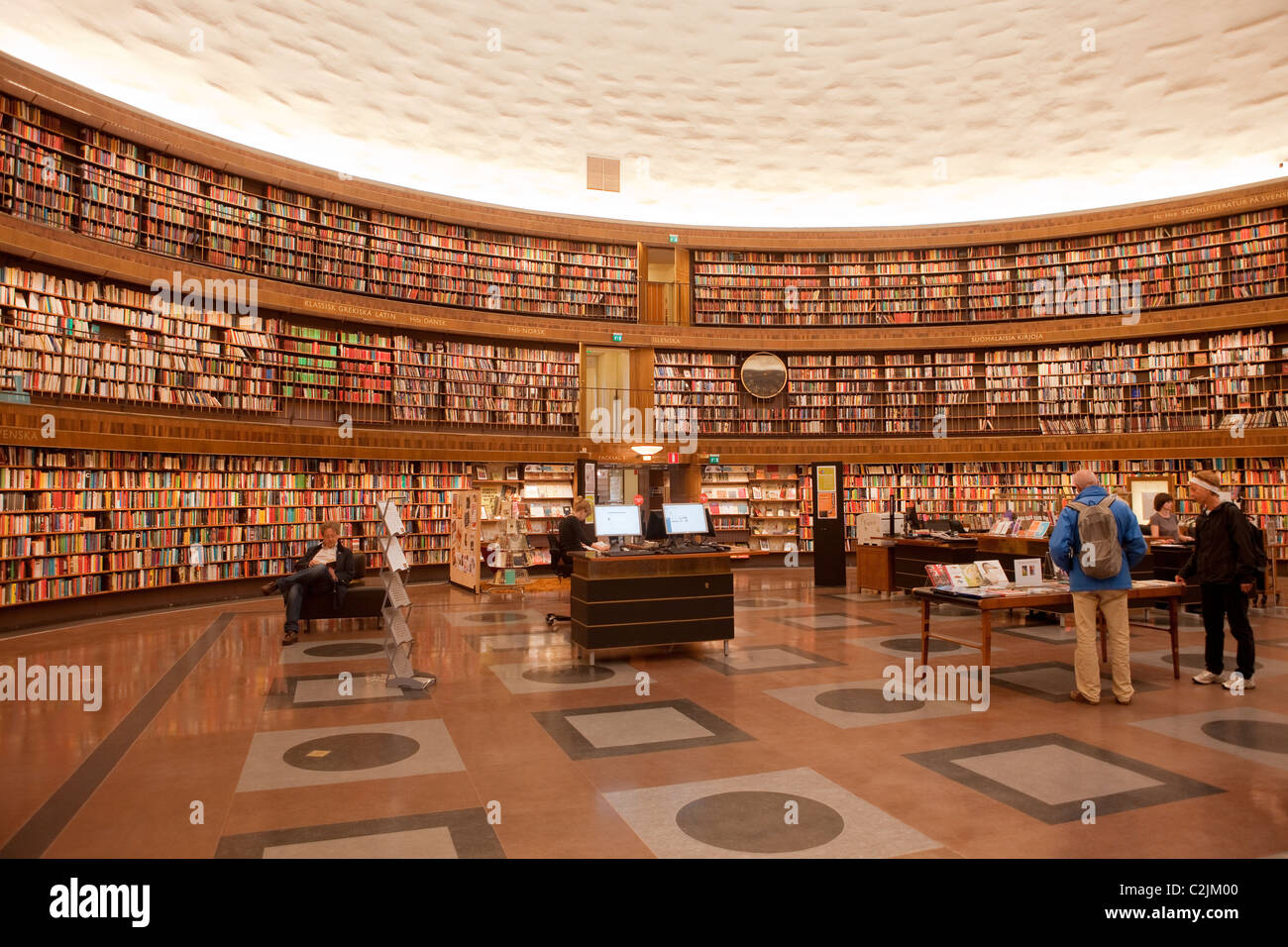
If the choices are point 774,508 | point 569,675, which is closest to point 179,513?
point 569,675

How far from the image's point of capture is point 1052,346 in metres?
14.9

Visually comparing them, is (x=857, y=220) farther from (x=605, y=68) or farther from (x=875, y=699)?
(x=875, y=699)

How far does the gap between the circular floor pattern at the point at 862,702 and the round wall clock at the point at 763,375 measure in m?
10.5

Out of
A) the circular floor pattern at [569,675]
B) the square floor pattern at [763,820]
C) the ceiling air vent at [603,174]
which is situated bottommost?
the circular floor pattern at [569,675]

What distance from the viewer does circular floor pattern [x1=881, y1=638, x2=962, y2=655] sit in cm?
693

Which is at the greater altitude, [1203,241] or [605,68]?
[605,68]

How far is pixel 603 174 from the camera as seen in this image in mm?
13586

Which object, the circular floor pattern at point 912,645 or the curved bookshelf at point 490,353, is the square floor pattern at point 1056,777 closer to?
the circular floor pattern at point 912,645

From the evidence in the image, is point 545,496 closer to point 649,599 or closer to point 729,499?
point 729,499

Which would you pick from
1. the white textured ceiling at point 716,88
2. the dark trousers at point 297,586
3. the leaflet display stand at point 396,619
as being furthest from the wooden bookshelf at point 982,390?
the leaflet display stand at point 396,619

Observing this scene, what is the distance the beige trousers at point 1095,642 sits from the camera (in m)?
5.03

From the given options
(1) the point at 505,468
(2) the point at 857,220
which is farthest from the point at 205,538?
(2) the point at 857,220

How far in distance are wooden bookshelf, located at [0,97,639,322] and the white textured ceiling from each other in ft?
3.09

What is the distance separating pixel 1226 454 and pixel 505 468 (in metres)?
12.0
